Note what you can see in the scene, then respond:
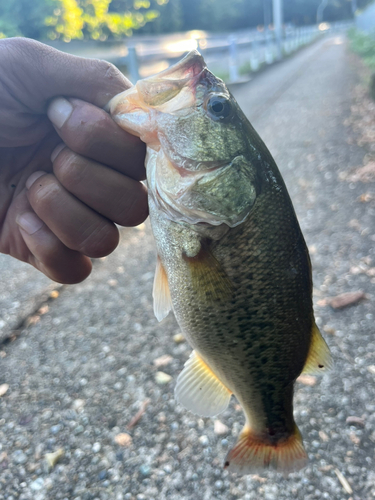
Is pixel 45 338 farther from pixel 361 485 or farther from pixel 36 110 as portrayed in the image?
pixel 361 485

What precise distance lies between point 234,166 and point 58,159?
697mm

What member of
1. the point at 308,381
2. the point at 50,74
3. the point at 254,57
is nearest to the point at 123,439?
the point at 308,381

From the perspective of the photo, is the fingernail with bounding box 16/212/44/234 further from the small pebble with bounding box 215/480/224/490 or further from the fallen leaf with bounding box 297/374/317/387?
the fallen leaf with bounding box 297/374/317/387

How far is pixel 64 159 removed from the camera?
1.47 m

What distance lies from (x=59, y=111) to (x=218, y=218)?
2.37 ft

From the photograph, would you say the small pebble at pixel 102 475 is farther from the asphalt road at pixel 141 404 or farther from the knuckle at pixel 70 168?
the knuckle at pixel 70 168

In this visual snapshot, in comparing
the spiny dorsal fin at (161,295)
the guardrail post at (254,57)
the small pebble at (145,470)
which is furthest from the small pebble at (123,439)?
the guardrail post at (254,57)

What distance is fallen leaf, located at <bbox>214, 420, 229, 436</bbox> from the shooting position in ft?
7.00

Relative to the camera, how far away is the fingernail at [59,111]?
1397 mm

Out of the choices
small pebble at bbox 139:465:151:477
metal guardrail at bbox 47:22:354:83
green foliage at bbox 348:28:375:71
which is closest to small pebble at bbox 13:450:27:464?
small pebble at bbox 139:465:151:477

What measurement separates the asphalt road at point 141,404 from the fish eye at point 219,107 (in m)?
1.71

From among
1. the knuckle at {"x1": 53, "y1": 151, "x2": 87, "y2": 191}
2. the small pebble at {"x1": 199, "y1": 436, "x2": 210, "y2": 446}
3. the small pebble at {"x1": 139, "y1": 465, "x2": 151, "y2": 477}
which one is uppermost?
the knuckle at {"x1": 53, "y1": 151, "x2": 87, "y2": 191}

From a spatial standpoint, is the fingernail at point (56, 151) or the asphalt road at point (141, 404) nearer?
the fingernail at point (56, 151)

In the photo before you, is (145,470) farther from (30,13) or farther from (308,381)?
(30,13)
